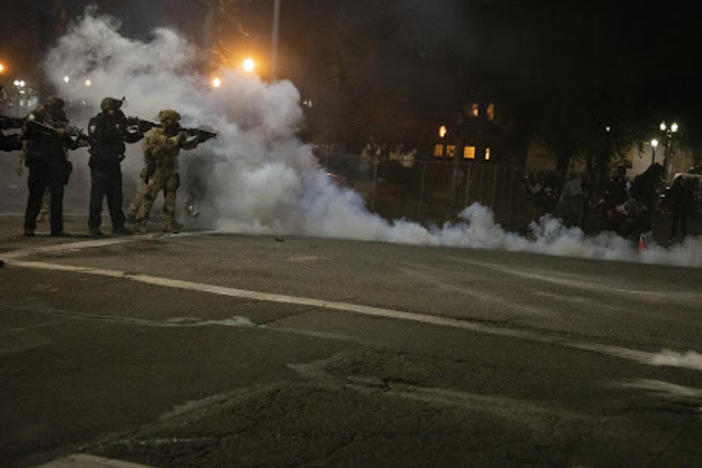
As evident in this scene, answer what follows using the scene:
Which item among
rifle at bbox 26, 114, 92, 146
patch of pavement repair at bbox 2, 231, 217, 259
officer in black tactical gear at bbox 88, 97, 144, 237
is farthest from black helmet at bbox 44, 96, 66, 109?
patch of pavement repair at bbox 2, 231, 217, 259

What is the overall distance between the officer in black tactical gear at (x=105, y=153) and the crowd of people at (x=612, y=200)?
29.6 feet

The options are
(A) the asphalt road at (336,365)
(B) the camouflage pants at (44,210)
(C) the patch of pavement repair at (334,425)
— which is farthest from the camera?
(B) the camouflage pants at (44,210)

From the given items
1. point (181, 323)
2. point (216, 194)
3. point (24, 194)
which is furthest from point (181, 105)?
point (181, 323)

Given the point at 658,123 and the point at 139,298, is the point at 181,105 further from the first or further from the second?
the point at 658,123

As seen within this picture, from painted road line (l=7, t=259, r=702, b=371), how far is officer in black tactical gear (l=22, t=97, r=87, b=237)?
230cm

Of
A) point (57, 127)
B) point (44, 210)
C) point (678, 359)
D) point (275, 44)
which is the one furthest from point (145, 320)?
point (275, 44)

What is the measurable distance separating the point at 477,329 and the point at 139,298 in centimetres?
321

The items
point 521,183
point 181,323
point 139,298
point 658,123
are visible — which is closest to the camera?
point 181,323

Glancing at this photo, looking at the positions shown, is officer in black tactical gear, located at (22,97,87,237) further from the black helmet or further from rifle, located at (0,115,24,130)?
rifle, located at (0,115,24,130)

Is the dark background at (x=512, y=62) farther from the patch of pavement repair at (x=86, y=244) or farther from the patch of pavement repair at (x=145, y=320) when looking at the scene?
the patch of pavement repair at (x=145, y=320)

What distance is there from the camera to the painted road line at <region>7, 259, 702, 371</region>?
6.18 meters

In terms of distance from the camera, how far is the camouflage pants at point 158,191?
495 inches

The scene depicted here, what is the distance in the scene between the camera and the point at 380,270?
981 centimetres

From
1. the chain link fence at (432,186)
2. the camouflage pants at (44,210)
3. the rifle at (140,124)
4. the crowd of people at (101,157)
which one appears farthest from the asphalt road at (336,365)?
the chain link fence at (432,186)
